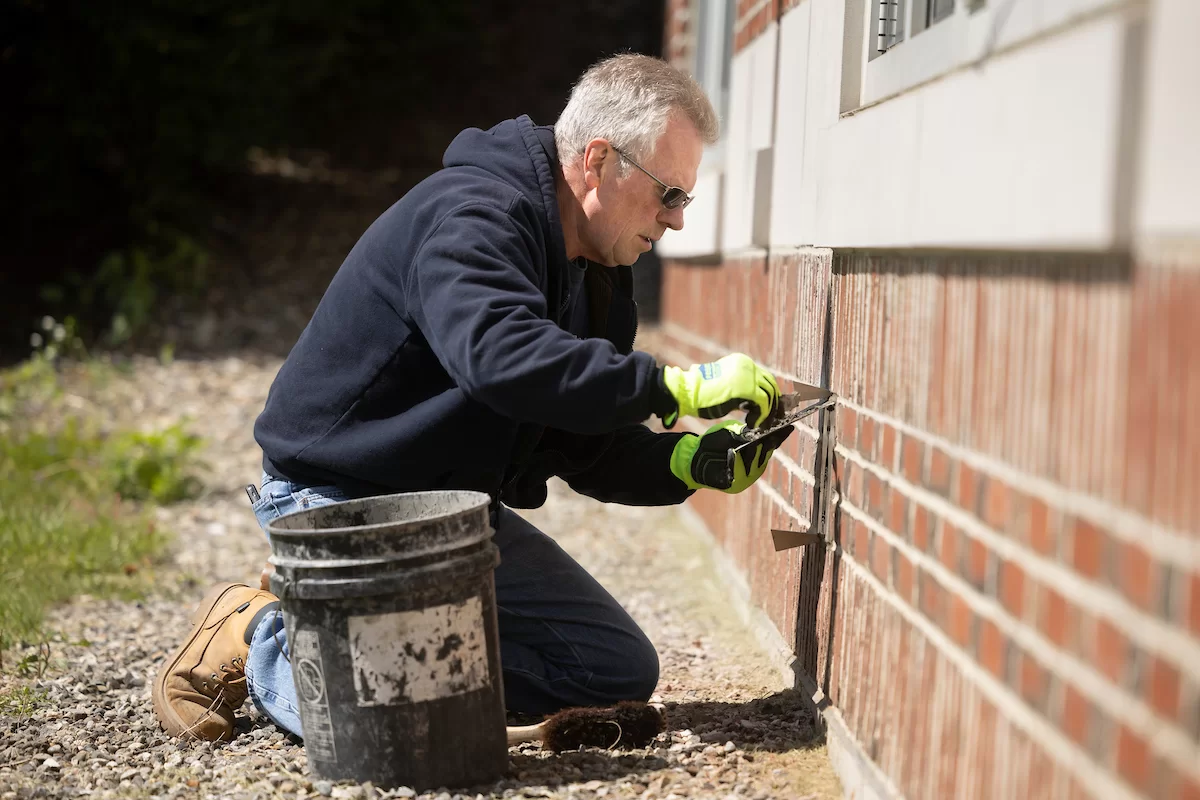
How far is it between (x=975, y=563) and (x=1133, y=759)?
0.54 metres

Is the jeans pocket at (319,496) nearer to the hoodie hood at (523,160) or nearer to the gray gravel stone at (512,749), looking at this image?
the gray gravel stone at (512,749)

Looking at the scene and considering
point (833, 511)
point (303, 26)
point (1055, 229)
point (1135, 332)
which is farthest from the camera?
point (303, 26)

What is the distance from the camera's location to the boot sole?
3.13 meters

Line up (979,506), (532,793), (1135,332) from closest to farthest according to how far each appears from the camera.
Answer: (1135,332), (979,506), (532,793)

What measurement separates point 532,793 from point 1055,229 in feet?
5.35

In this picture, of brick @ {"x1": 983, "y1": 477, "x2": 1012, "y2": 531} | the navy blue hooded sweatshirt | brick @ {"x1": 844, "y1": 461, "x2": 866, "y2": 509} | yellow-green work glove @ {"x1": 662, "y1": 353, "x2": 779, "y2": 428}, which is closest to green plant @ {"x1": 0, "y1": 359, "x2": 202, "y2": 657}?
the navy blue hooded sweatshirt

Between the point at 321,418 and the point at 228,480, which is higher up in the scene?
the point at 321,418

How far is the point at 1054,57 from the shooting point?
5.93 ft

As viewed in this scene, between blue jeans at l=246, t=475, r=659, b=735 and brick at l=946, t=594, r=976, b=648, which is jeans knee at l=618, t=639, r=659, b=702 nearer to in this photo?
blue jeans at l=246, t=475, r=659, b=735

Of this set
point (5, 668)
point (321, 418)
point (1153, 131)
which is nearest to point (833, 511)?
point (321, 418)

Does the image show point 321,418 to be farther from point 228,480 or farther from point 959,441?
point 228,480

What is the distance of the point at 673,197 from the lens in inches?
120

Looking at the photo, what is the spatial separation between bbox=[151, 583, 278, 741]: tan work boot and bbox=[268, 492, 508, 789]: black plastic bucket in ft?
1.93

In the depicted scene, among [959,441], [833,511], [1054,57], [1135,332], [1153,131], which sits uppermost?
[1054,57]
